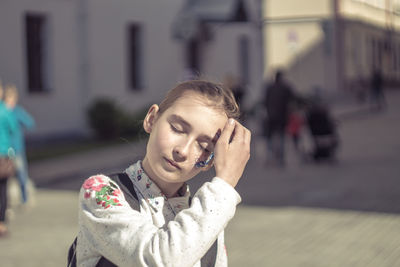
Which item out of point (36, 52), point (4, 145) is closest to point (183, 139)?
point (4, 145)

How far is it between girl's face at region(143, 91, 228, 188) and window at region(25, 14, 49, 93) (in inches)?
687

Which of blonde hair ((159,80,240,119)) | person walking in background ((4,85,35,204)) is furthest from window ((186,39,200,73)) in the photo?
blonde hair ((159,80,240,119))

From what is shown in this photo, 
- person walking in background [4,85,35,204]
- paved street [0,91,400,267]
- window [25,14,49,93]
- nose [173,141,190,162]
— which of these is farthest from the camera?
window [25,14,49,93]

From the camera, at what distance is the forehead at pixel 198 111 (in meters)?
1.83

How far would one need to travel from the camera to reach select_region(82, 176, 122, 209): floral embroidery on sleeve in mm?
1778

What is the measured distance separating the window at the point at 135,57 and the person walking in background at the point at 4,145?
47.0 feet

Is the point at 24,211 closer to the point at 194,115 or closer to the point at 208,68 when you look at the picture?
the point at 194,115

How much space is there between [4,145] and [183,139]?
659cm

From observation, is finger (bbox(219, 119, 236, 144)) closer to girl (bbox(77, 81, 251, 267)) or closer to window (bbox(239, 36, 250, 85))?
girl (bbox(77, 81, 251, 267))

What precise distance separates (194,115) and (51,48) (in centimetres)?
1797

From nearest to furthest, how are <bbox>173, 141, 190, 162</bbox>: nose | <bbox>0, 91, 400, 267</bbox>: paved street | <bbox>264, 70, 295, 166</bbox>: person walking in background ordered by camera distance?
<bbox>173, 141, 190, 162</bbox>: nose < <bbox>0, 91, 400, 267</bbox>: paved street < <bbox>264, 70, 295, 166</bbox>: person walking in background

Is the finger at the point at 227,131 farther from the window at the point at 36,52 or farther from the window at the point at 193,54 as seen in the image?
the window at the point at 193,54

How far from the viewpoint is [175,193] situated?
1.94 m

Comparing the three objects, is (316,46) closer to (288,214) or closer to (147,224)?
(288,214)
